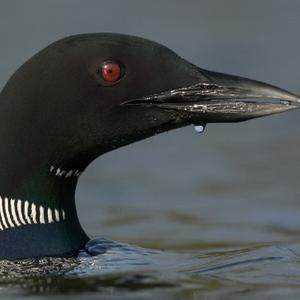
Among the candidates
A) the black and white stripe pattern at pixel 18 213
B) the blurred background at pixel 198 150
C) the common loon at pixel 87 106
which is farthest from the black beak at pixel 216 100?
the blurred background at pixel 198 150

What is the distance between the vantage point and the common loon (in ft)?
29.5

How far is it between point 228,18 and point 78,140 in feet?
26.2

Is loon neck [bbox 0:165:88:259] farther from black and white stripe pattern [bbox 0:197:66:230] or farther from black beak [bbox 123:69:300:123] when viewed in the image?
black beak [bbox 123:69:300:123]

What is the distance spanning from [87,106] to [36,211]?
577 mm

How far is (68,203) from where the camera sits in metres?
9.33

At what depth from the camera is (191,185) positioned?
12.7m

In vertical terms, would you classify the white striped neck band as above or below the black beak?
below

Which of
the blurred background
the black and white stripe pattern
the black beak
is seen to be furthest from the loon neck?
the blurred background

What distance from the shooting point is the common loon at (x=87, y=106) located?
9000 mm

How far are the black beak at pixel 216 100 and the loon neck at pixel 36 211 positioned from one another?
0.54m

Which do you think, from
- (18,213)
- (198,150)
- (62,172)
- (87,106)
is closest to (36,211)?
(18,213)

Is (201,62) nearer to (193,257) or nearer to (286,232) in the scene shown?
(286,232)

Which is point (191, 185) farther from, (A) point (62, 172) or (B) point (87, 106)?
(B) point (87, 106)

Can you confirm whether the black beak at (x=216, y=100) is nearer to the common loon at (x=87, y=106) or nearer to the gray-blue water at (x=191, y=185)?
the common loon at (x=87, y=106)
